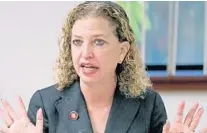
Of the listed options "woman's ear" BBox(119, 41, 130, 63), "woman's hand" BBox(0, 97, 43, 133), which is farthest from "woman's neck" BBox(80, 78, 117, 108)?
"woman's hand" BBox(0, 97, 43, 133)

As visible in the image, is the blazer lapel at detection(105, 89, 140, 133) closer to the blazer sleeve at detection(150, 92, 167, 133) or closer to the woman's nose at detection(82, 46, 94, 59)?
the blazer sleeve at detection(150, 92, 167, 133)

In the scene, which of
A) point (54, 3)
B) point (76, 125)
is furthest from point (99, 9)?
point (54, 3)

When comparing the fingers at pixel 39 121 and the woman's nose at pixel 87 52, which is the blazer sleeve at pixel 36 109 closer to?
the fingers at pixel 39 121

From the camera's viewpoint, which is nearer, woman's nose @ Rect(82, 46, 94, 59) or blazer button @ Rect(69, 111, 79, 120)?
woman's nose @ Rect(82, 46, 94, 59)

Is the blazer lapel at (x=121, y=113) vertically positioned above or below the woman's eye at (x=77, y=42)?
below

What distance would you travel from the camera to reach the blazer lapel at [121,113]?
1627mm

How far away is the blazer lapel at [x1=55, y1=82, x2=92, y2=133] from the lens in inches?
62.9

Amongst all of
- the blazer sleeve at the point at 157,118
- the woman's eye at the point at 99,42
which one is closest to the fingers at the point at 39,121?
the woman's eye at the point at 99,42

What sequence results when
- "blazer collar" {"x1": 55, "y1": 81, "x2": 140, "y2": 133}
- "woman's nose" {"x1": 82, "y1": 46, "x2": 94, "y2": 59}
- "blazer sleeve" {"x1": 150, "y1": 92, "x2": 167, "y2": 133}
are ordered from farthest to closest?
"blazer sleeve" {"x1": 150, "y1": 92, "x2": 167, "y2": 133}
"blazer collar" {"x1": 55, "y1": 81, "x2": 140, "y2": 133}
"woman's nose" {"x1": 82, "y1": 46, "x2": 94, "y2": 59}

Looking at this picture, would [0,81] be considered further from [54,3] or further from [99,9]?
[99,9]

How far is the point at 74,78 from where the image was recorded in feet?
5.65

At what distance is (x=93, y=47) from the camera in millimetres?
1526

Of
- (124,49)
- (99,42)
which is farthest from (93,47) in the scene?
(124,49)

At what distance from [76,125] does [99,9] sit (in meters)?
0.46
